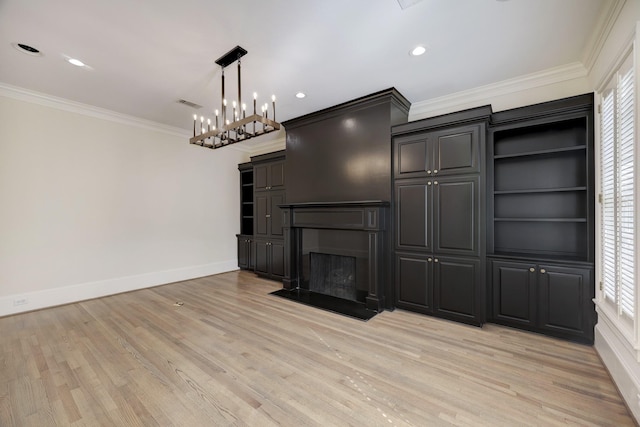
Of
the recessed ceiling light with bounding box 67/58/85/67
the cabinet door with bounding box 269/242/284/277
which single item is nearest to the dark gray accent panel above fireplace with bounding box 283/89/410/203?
the cabinet door with bounding box 269/242/284/277

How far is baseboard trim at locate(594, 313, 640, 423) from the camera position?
1.67m

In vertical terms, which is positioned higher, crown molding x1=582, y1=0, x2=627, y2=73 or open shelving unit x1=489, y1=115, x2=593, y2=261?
crown molding x1=582, y1=0, x2=627, y2=73

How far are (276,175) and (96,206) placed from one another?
2.96 metres

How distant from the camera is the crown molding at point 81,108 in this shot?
3.43 m

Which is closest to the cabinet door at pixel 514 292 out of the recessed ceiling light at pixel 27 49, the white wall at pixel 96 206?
the white wall at pixel 96 206

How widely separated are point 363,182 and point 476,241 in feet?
5.24

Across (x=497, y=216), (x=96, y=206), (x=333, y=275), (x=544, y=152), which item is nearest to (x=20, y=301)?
(x=96, y=206)

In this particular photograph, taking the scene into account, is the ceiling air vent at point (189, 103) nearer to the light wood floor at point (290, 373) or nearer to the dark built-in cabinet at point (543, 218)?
the light wood floor at point (290, 373)

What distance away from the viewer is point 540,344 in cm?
258

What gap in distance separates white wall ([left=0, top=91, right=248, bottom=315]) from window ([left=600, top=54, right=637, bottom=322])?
5.87 meters

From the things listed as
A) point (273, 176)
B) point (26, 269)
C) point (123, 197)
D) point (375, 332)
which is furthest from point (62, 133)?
point (375, 332)

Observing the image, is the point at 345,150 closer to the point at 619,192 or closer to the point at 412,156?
the point at 412,156

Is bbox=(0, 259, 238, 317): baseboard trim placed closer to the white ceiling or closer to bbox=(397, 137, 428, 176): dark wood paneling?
the white ceiling

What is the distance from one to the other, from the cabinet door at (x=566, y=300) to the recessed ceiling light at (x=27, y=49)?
223 inches
